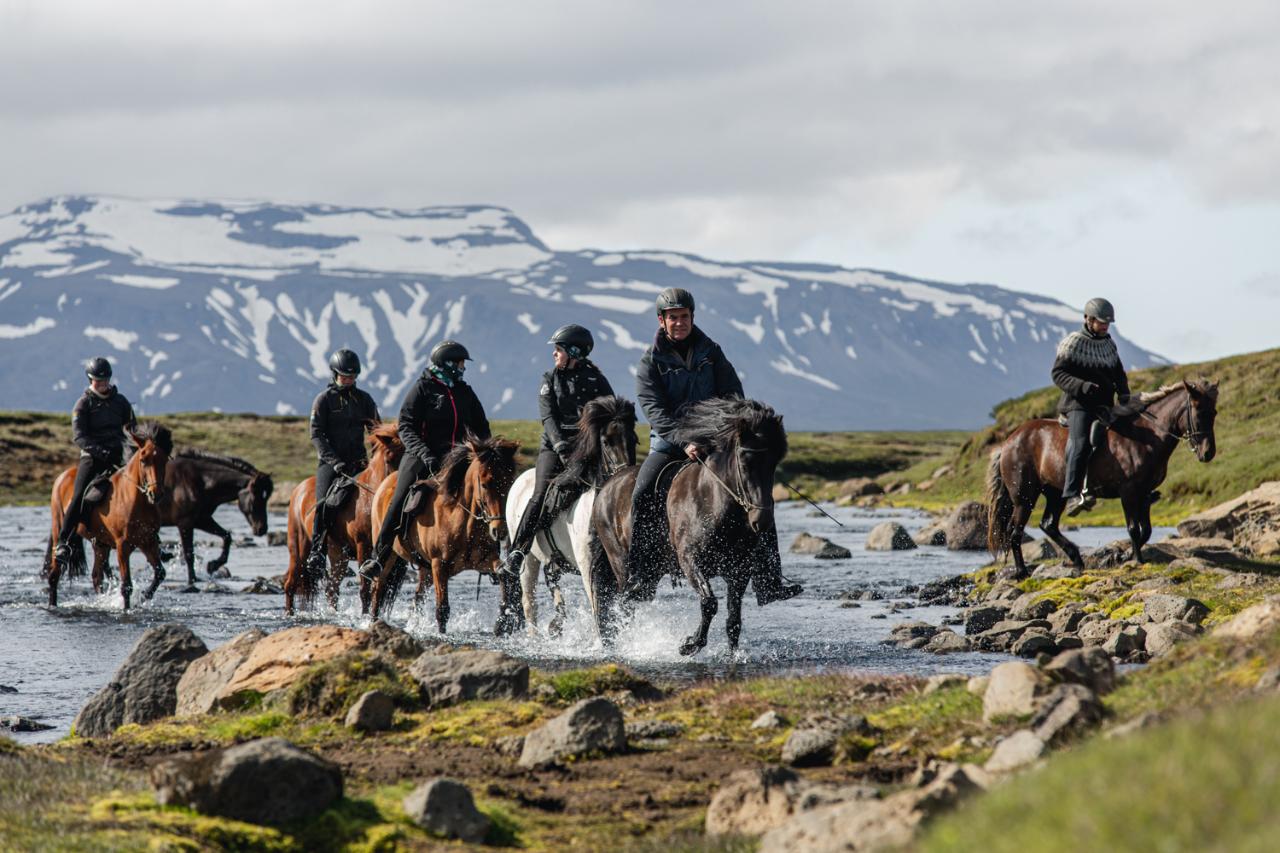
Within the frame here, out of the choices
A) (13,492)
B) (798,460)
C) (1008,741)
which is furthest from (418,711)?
(798,460)

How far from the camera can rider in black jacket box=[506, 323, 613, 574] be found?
18469mm

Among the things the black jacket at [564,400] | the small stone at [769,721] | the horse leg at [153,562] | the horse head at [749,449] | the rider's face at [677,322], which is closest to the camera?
the small stone at [769,721]

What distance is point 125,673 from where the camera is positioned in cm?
1398

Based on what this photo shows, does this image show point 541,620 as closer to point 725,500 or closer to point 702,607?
point 702,607

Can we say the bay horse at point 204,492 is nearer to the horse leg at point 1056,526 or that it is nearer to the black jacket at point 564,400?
the black jacket at point 564,400

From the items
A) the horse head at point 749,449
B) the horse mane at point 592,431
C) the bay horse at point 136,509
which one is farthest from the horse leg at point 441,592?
the bay horse at point 136,509

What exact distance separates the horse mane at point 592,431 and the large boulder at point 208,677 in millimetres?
5190

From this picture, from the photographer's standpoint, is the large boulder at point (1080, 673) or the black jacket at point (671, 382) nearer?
the large boulder at point (1080, 673)

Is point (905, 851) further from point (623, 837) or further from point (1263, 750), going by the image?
point (623, 837)

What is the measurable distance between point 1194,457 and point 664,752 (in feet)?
119

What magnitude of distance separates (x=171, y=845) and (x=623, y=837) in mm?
2508

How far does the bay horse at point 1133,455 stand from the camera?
22594mm

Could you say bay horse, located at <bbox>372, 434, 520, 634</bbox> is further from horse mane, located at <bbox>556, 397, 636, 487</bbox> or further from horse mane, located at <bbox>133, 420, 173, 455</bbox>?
horse mane, located at <bbox>133, 420, 173, 455</bbox>

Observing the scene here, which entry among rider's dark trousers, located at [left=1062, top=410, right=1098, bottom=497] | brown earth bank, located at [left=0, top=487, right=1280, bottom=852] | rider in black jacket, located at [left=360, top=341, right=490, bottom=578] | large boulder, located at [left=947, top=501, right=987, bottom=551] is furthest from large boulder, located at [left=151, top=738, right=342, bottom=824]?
large boulder, located at [left=947, top=501, right=987, bottom=551]
